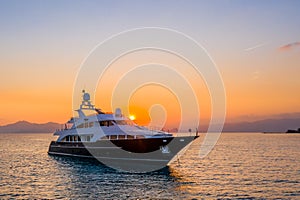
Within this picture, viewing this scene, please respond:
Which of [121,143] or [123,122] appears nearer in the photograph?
[121,143]

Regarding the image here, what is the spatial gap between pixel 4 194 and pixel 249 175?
26687 millimetres

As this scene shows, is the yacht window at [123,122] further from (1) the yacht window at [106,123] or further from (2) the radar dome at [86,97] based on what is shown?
(2) the radar dome at [86,97]

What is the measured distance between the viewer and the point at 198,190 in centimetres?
2827

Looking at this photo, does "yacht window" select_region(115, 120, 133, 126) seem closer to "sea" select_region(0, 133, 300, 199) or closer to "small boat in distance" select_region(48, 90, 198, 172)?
"small boat in distance" select_region(48, 90, 198, 172)

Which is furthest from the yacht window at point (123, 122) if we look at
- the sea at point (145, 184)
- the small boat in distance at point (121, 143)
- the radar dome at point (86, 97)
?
the radar dome at point (86, 97)

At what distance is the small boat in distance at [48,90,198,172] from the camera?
40.5 metres

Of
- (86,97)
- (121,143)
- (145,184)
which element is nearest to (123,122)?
(121,143)

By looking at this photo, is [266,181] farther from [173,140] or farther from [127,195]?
[127,195]

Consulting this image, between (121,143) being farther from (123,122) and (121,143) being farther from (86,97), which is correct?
(86,97)

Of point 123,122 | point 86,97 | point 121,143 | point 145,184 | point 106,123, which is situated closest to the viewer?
point 145,184

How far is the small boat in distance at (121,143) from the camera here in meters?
40.5

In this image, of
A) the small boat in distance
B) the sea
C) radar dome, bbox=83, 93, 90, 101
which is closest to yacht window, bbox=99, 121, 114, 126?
the small boat in distance

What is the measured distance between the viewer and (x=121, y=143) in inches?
1695

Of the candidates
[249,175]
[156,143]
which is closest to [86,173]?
[156,143]
